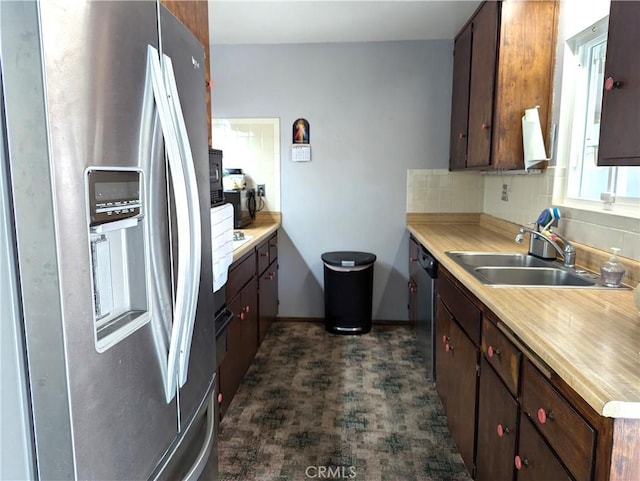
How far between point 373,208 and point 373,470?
2264 millimetres

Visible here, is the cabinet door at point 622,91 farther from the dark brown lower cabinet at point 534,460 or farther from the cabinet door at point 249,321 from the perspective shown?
the cabinet door at point 249,321

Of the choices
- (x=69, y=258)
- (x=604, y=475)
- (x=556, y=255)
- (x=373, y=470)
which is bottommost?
(x=373, y=470)

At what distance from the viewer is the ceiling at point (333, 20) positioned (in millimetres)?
2883

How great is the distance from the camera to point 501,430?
143cm

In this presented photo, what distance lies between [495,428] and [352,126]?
109 inches

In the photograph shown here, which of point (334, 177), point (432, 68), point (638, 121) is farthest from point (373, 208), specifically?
point (638, 121)

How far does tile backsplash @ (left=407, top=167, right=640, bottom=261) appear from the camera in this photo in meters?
1.82

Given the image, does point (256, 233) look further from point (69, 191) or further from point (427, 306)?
point (69, 191)

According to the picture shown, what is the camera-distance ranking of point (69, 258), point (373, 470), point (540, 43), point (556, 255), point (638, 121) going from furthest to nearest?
point (540, 43) → point (556, 255) → point (373, 470) → point (638, 121) → point (69, 258)

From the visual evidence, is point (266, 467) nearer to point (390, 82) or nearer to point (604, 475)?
point (604, 475)

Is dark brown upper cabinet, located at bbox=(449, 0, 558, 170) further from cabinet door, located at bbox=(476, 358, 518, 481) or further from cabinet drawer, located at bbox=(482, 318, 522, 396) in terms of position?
cabinet door, located at bbox=(476, 358, 518, 481)

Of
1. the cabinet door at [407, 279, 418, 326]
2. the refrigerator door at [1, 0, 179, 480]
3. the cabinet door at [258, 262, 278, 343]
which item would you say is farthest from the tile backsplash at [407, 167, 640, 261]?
the refrigerator door at [1, 0, 179, 480]

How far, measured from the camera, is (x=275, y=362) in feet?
10.2

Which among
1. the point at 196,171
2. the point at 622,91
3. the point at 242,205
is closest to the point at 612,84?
the point at 622,91
